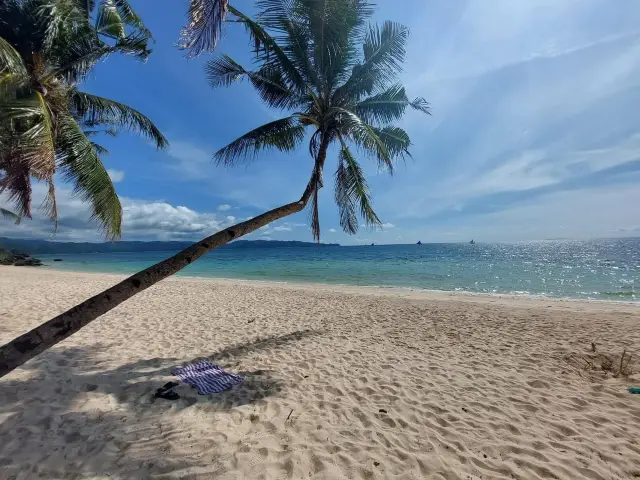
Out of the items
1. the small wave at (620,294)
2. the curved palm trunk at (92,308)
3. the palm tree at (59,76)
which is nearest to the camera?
the curved palm trunk at (92,308)

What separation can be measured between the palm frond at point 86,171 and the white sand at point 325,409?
248cm

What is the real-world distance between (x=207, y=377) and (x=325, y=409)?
1.83m

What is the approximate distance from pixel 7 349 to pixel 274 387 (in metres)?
2.89

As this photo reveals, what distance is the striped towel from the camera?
3817mm

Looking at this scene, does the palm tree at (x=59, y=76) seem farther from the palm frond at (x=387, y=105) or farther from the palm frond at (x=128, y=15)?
the palm frond at (x=387, y=105)

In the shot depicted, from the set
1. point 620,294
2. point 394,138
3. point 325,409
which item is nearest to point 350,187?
point 394,138

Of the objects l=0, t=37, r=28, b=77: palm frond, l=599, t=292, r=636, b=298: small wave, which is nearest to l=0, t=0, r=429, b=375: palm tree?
l=0, t=37, r=28, b=77: palm frond

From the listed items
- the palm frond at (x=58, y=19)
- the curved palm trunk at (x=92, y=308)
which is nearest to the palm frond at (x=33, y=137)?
the palm frond at (x=58, y=19)

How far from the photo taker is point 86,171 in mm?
4762

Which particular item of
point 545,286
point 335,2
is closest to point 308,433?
point 335,2

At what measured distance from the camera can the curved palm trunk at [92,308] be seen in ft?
6.08

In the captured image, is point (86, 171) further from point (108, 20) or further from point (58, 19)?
point (108, 20)

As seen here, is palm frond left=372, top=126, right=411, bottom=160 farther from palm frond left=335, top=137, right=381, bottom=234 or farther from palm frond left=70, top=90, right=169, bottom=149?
palm frond left=70, top=90, right=169, bottom=149

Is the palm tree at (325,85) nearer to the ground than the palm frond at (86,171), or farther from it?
farther from it
